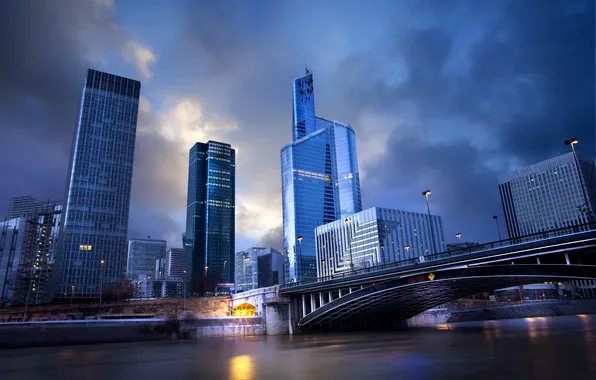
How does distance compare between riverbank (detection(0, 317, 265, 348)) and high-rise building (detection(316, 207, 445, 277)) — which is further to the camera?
high-rise building (detection(316, 207, 445, 277))

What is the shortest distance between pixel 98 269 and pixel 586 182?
231 m

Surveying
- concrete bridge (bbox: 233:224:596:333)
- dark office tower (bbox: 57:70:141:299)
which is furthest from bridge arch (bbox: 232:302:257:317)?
dark office tower (bbox: 57:70:141:299)

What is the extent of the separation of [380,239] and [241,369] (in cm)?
15845

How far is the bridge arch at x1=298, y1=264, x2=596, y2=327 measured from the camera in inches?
1291

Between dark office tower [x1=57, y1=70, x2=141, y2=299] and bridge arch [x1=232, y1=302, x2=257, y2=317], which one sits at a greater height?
dark office tower [x1=57, y1=70, x2=141, y2=299]

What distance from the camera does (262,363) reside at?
2892 centimetres

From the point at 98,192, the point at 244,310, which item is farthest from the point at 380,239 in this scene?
the point at 98,192

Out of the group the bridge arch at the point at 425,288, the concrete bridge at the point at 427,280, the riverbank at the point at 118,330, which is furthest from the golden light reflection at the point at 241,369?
the riverbank at the point at 118,330

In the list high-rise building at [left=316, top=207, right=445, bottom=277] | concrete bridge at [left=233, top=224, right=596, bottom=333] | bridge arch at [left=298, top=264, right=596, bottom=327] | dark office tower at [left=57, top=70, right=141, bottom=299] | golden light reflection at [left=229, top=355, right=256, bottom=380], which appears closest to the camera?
golden light reflection at [left=229, top=355, right=256, bottom=380]

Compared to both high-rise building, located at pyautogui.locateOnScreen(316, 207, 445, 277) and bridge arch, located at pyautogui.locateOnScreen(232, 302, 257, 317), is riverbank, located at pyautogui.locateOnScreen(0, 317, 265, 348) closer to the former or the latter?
bridge arch, located at pyautogui.locateOnScreen(232, 302, 257, 317)

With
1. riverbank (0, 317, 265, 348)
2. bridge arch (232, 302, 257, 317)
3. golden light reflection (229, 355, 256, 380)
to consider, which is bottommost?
A: golden light reflection (229, 355, 256, 380)

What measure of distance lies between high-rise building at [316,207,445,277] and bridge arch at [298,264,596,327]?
319 feet

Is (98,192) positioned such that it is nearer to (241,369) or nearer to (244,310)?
(244,310)

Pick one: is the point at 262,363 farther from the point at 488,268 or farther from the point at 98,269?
the point at 98,269
